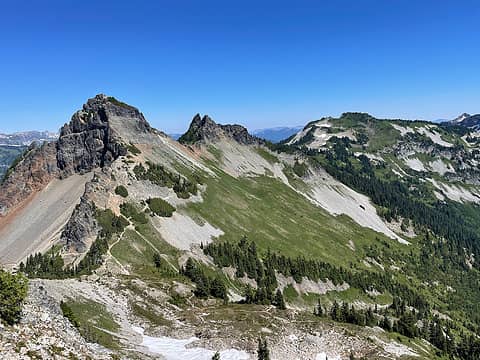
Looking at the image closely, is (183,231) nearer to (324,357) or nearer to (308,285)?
(308,285)

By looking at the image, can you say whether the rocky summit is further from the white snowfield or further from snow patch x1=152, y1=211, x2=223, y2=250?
snow patch x1=152, y1=211, x2=223, y2=250

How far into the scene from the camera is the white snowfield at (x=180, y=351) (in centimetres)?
6538

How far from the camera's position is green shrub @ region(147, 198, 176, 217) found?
529ft

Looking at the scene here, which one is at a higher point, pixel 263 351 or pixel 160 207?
pixel 160 207

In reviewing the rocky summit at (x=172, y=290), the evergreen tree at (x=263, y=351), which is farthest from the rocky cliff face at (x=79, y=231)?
the evergreen tree at (x=263, y=351)

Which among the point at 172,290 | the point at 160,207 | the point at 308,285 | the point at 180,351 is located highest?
the point at 160,207

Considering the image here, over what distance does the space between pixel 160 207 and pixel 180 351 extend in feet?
330

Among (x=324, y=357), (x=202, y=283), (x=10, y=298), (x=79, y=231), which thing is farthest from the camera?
(x=79, y=231)

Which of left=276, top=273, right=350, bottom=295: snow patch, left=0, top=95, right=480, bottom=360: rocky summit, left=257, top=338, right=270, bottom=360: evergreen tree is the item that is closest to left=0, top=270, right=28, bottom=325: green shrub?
left=0, top=95, right=480, bottom=360: rocky summit

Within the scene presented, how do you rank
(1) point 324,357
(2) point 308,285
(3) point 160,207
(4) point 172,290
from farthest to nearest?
(2) point 308,285, (3) point 160,207, (4) point 172,290, (1) point 324,357

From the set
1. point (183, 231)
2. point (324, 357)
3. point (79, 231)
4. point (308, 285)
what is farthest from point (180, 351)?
point (308, 285)

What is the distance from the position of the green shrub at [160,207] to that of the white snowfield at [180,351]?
9150cm

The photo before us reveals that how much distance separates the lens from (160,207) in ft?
538

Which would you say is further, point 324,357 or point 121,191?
point 121,191
